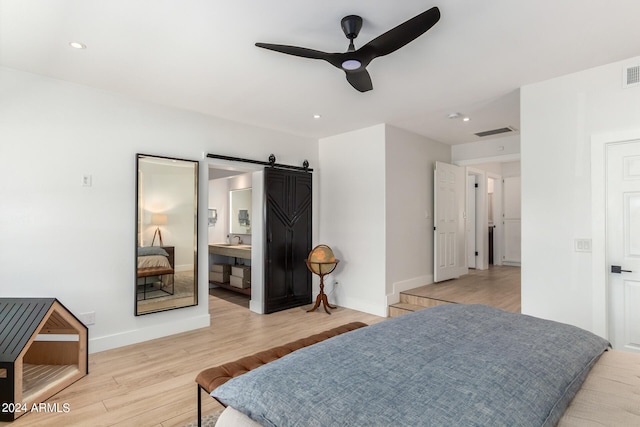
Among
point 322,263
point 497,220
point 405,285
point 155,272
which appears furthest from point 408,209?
point 497,220

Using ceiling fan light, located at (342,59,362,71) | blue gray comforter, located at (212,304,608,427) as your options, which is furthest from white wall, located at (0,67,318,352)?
blue gray comforter, located at (212,304,608,427)

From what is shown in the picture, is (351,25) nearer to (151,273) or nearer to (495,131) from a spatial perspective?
(151,273)

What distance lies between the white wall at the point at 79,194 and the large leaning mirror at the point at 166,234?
3.6 inches

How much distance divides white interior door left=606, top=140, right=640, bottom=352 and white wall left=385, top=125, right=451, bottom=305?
2.34 meters

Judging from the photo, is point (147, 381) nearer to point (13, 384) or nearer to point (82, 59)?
point (13, 384)

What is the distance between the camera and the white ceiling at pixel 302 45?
2.11 meters

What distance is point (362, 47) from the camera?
2.08m

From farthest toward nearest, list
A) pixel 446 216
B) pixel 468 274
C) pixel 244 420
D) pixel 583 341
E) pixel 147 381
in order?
pixel 468 274, pixel 446 216, pixel 147 381, pixel 583 341, pixel 244 420

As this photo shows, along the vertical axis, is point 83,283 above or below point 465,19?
below

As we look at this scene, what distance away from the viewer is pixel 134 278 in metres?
3.64

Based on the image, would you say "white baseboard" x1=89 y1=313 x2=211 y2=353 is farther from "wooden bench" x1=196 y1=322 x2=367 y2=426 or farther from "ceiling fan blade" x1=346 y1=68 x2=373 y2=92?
"ceiling fan blade" x1=346 y1=68 x2=373 y2=92

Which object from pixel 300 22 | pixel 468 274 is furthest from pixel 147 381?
pixel 468 274

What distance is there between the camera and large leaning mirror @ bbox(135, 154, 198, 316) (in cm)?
369

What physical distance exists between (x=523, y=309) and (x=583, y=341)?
183cm
